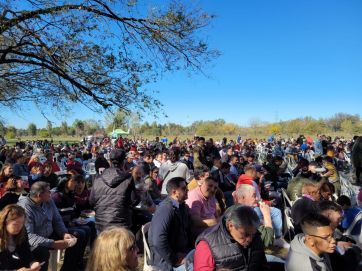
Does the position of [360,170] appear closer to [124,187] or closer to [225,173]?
[225,173]

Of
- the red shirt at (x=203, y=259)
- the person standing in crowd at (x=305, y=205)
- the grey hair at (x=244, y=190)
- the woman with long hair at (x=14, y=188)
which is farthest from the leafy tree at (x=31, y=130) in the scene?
the red shirt at (x=203, y=259)

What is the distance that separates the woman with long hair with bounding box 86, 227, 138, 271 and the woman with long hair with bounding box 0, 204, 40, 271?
1.45 m

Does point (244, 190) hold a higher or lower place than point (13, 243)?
higher

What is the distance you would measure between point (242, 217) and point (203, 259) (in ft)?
1.47

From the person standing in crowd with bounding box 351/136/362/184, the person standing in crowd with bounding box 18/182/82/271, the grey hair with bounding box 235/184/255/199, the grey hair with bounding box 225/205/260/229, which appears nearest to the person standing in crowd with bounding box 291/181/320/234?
the grey hair with bounding box 235/184/255/199

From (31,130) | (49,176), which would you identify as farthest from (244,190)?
(31,130)

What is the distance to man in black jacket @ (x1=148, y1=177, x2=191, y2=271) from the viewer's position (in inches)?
131

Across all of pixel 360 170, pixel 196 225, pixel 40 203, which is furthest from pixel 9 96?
pixel 360 170

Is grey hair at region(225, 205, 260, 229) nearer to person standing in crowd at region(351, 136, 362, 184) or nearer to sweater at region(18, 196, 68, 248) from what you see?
sweater at region(18, 196, 68, 248)

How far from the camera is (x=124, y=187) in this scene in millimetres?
4344

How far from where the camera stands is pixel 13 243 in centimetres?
327

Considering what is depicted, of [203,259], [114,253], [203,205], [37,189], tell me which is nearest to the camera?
[114,253]

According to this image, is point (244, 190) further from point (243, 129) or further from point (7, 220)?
point (243, 129)

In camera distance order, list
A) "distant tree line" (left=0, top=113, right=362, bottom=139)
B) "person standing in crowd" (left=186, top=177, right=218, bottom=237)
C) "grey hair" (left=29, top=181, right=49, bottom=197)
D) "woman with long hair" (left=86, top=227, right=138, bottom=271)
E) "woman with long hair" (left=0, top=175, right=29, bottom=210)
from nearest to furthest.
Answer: "woman with long hair" (left=86, top=227, right=138, bottom=271) → "grey hair" (left=29, top=181, right=49, bottom=197) → "person standing in crowd" (left=186, top=177, right=218, bottom=237) → "woman with long hair" (left=0, top=175, right=29, bottom=210) → "distant tree line" (left=0, top=113, right=362, bottom=139)
